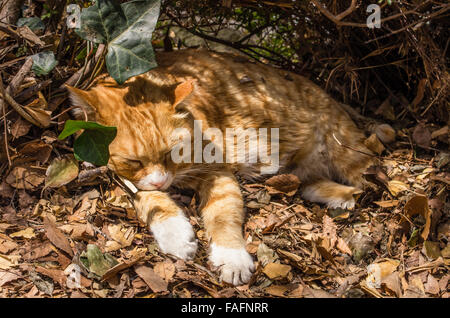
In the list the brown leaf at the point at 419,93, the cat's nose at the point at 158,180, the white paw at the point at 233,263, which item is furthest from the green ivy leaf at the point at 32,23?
the brown leaf at the point at 419,93

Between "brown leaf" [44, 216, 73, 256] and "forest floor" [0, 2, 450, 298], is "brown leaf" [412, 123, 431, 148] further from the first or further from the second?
"brown leaf" [44, 216, 73, 256]

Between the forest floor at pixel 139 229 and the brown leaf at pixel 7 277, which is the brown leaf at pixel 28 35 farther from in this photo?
the brown leaf at pixel 7 277

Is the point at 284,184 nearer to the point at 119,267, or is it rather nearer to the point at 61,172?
the point at 119,267

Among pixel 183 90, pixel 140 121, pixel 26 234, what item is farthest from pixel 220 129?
pixel 26 234

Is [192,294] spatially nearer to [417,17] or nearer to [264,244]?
[264,244]

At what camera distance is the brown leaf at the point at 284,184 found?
8.73ft

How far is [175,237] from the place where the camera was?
212 cm

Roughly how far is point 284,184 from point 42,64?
4.93ft

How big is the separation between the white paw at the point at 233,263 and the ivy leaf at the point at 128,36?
3.12ft

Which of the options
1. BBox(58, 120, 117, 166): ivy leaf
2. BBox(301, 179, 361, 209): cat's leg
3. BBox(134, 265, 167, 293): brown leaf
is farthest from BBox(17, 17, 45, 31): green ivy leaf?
BBox(301, 179, 361, 209): cat's leg

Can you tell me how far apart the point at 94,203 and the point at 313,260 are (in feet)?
3.84

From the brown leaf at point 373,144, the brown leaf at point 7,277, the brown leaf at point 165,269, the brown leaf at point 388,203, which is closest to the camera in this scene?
the brown leaf at point 7,277

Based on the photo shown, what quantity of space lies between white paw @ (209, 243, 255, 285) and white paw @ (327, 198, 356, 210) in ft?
2.56

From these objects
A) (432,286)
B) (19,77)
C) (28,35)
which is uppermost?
(28,35)
